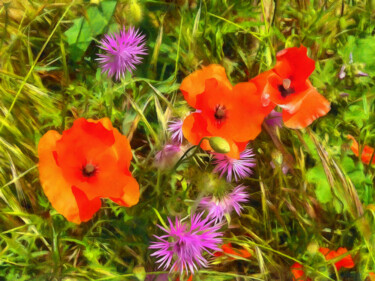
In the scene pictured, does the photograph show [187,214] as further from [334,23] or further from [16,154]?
[334,23]

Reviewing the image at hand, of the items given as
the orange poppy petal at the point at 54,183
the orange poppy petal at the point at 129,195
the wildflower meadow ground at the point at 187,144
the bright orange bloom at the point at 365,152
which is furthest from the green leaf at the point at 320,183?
the orange poppy petal at the point at 54,183

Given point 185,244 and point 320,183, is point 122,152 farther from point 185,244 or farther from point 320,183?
point 320,183

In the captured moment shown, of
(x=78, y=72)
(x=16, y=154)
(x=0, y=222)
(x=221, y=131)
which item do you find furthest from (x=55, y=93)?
(x=221, y=131)

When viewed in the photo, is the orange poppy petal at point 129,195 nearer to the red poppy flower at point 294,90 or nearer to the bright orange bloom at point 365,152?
the red poppy flower at point 294,90

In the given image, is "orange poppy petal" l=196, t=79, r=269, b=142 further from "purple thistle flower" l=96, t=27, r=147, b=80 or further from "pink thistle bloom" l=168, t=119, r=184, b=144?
"purple thistle flower" l=96, t=27, r=147, b=80

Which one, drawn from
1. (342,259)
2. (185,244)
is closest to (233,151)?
(185,244)

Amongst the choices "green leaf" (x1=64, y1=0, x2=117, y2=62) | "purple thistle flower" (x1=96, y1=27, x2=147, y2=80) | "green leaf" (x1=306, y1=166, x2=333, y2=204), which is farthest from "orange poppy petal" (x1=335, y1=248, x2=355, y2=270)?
"green leaf" (x1=64, y1=0, x2=117, y2=62)
